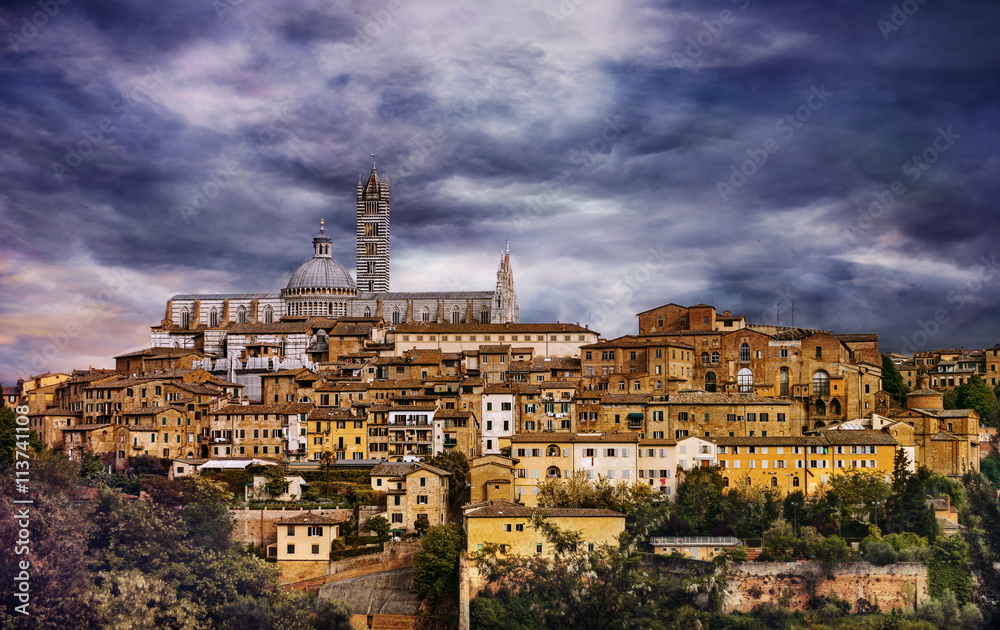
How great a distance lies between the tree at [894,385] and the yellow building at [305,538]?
39.2 m

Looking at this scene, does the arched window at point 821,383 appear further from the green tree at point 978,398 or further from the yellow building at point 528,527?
the yellow building at point 528,527

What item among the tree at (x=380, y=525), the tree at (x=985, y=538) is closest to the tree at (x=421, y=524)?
the tree at (x=380, y=525)

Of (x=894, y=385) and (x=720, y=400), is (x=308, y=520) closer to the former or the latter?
(x=720, y=400)

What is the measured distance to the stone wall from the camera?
42.9 m

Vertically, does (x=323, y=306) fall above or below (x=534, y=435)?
above

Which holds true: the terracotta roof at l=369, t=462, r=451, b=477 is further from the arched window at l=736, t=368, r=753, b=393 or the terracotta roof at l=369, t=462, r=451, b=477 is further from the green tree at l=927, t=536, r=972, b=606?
the green tree at l=927, t=536, r=972, b=606

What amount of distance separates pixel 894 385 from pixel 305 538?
42349 mm

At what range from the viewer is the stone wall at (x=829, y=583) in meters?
42.9

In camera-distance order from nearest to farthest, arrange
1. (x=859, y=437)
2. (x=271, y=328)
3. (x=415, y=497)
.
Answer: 1. (x=415, y=497)
2. (x=859, y=437)
3. (x=271, y=328)

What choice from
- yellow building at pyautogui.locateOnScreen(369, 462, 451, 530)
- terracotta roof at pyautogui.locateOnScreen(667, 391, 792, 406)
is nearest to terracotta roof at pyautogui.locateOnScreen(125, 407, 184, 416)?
yellow building at pyautogui.locateOnScreen(369, 462, 451, 530)

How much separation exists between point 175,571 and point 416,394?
23.0 m

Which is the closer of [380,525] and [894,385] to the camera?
[380,525]

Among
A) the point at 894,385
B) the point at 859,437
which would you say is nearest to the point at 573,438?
the point at 859,437

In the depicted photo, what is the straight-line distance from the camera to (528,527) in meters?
42.1
